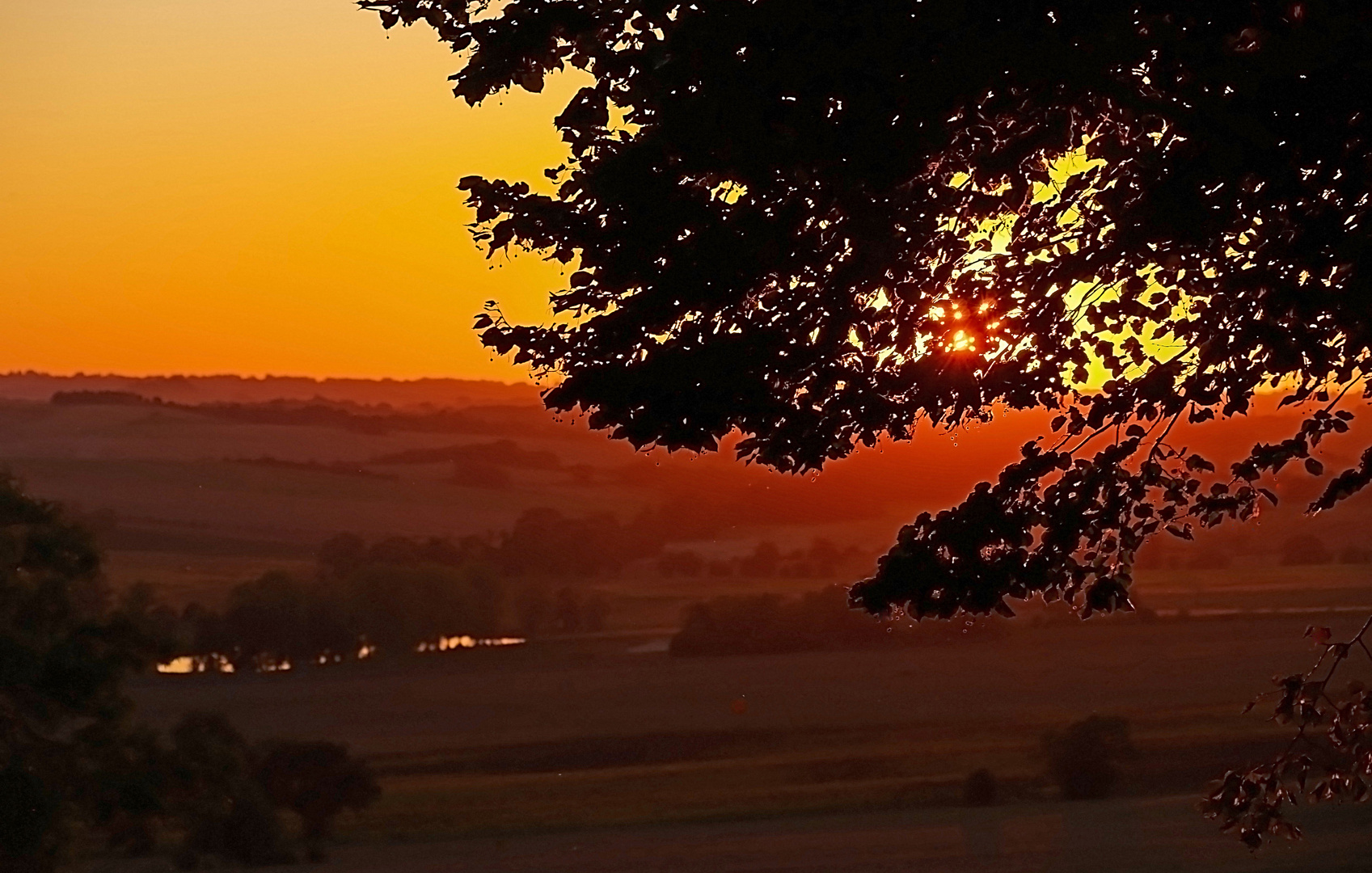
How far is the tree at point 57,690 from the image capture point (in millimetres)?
30609

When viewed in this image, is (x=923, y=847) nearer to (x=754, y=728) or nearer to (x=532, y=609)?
(x=754, y=728)

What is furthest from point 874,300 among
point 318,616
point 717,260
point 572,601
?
point 572,601

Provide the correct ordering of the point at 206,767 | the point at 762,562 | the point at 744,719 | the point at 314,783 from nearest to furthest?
the point at 206,767 → the point at 314,783 → the point at 744,719 → the point at 762,562

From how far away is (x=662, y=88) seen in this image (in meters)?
9.16

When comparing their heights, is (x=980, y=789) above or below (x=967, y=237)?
below

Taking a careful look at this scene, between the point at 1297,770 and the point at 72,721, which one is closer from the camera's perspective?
the point at 1297,770

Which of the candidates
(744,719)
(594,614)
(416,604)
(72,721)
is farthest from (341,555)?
(72,721)

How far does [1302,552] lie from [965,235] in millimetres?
96864

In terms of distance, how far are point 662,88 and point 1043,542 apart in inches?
158

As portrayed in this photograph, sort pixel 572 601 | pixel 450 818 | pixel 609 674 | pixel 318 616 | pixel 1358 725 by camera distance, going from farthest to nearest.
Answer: pixel 572 601, pixel 609 674, pixel 318 616, pixel 450 818, pixel 1358 725

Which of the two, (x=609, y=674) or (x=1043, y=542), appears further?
(x=609, y=674)

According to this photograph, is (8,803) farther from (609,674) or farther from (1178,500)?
(609,674)

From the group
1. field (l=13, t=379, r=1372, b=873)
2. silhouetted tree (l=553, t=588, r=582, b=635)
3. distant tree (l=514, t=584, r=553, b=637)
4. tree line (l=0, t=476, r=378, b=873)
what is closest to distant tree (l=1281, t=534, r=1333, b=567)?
field (l=13, t=379, r=1372, b=873)

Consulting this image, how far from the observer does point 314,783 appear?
56.6 meters
